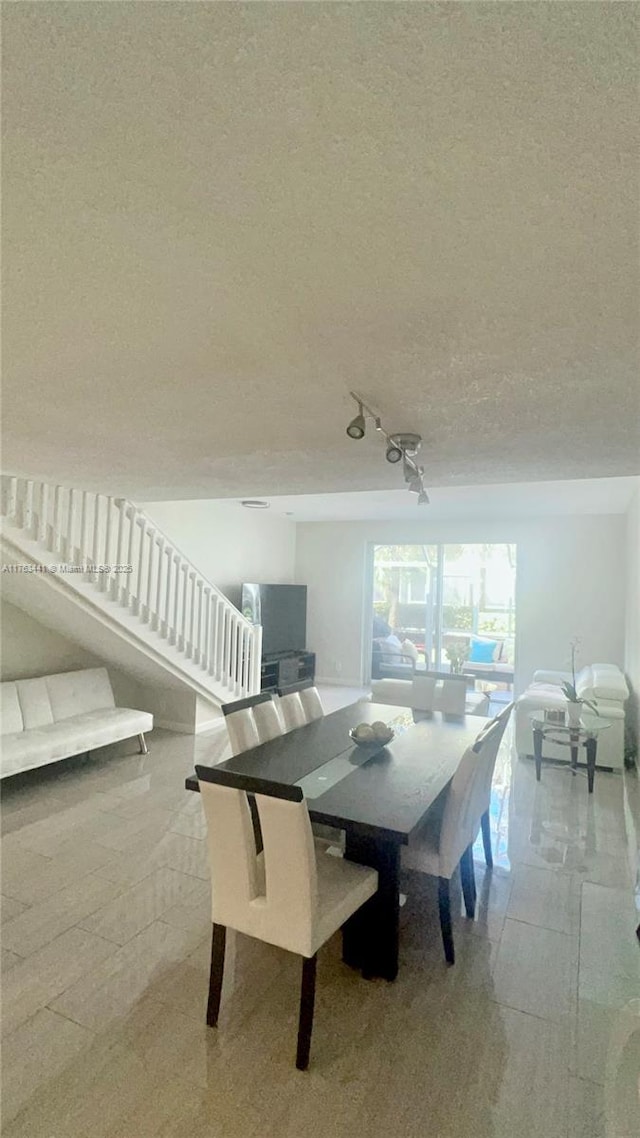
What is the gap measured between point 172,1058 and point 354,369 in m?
2.35

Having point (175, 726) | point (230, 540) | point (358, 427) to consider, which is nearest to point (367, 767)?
point (358, 427)

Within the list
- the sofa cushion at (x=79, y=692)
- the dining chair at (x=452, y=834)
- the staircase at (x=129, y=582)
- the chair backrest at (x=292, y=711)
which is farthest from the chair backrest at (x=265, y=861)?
the sofa cushion at (x=79, y=692)

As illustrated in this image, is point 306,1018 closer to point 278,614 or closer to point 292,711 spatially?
point 292,711

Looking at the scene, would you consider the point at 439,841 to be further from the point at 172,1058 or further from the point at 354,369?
the point at 354,369

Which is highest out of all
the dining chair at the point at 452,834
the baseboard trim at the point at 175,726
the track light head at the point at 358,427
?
the track light head at the point at 358,427

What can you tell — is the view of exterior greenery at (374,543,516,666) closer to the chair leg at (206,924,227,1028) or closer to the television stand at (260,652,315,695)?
the television stand at (260,652,315,695)

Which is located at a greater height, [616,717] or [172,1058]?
[616,717]

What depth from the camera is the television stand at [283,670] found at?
685cm

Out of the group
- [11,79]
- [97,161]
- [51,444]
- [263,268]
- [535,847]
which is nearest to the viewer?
[11,79]

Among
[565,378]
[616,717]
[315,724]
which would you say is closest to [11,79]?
[565,378]

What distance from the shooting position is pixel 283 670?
7094 mm

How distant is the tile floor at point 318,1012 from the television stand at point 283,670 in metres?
3.78

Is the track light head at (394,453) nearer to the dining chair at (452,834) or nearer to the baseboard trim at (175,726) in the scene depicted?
the dining chair at (452,834)

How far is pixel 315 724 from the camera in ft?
10.6
